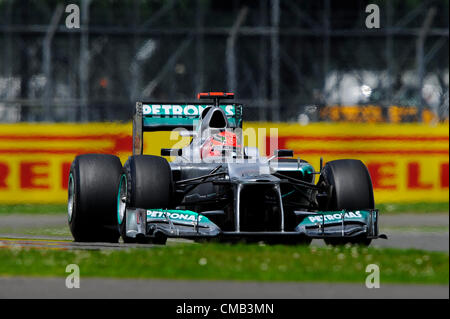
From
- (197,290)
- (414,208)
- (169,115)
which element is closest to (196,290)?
(197,290)

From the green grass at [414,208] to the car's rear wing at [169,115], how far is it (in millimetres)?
4614

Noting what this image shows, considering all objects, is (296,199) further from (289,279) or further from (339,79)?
(339,79)

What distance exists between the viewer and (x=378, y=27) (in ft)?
90.9

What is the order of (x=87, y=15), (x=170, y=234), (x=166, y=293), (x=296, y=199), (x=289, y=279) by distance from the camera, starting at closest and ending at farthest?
(x=166, y=293), (x=289, y=279), (x=170, y=234), (x=296, y=199), (x=87, y=15)

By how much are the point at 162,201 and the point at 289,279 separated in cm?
254

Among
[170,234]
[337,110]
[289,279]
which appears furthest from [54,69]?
[289,279]

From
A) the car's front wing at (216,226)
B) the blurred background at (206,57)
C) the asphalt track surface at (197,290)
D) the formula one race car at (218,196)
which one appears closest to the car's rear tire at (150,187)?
the formula one race car at (218,196)

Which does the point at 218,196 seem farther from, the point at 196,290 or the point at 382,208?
the point at 382,208

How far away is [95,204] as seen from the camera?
482 inches

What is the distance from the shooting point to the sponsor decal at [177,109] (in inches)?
547

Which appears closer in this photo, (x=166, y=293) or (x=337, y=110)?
(x=166, y=293)

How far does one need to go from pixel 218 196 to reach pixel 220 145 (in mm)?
1373

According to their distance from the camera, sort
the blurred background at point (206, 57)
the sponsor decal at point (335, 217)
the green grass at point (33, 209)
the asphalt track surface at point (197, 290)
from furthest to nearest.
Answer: the blurred background at point (206, 57), the green grass at point (33, 209), the sponsor decal at point (335, 217), the asphalt track surface at point (197, 290)

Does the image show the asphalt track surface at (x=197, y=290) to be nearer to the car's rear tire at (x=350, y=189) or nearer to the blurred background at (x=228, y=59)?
the car's rear tire at (x=350, y=189)
